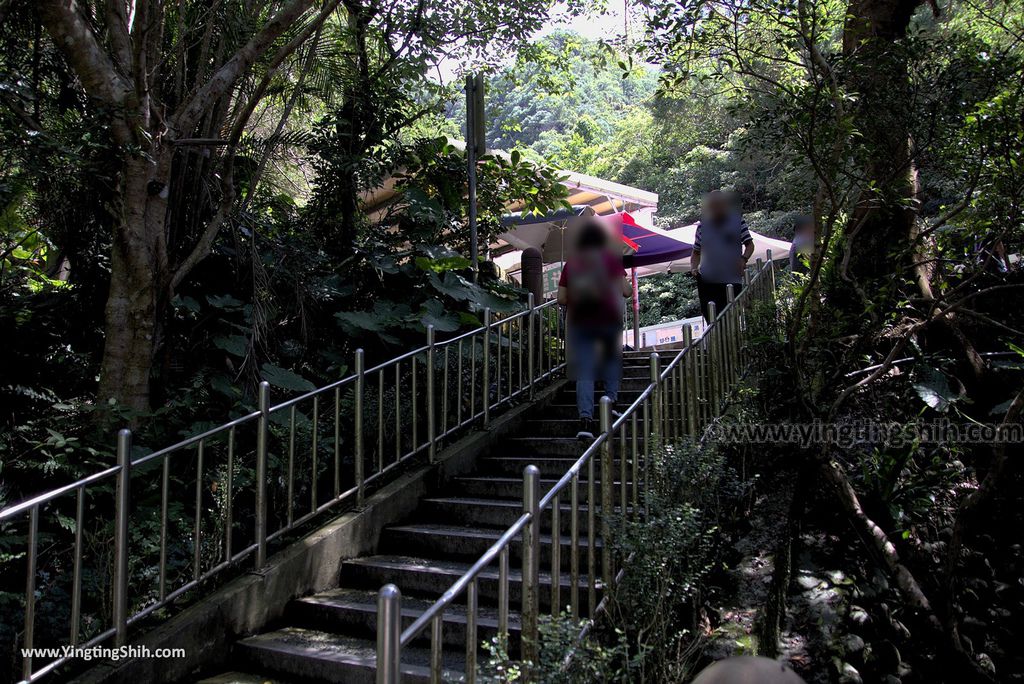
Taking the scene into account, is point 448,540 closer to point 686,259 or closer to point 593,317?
point 593,317

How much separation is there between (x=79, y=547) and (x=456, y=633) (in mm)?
1957

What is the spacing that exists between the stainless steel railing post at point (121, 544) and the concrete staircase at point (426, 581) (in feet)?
1.89

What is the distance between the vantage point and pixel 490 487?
20.1 ft

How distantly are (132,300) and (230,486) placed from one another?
1.94m

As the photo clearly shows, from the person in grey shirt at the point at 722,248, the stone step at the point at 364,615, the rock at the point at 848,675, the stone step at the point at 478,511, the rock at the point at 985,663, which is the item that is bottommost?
the rock at the point at 985,663

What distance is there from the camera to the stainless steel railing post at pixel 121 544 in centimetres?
398

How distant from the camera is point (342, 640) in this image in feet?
14.9

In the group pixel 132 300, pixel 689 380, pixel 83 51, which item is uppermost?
pixel 83 51

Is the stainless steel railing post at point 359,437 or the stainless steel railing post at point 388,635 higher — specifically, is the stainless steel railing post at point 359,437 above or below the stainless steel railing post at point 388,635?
above

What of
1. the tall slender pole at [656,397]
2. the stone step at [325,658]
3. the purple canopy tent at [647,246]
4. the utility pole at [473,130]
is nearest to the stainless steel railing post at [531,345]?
the utility pole at [473,130]

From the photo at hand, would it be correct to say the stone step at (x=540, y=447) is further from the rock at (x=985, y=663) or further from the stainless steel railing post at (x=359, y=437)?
the rock at (x=985, y=663)

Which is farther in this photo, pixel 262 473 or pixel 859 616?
pixel 859 616

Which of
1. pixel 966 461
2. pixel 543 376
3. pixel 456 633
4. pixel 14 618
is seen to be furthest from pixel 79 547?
pixel 966 461

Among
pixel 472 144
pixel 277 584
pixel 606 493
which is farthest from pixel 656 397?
pixel 472 144
